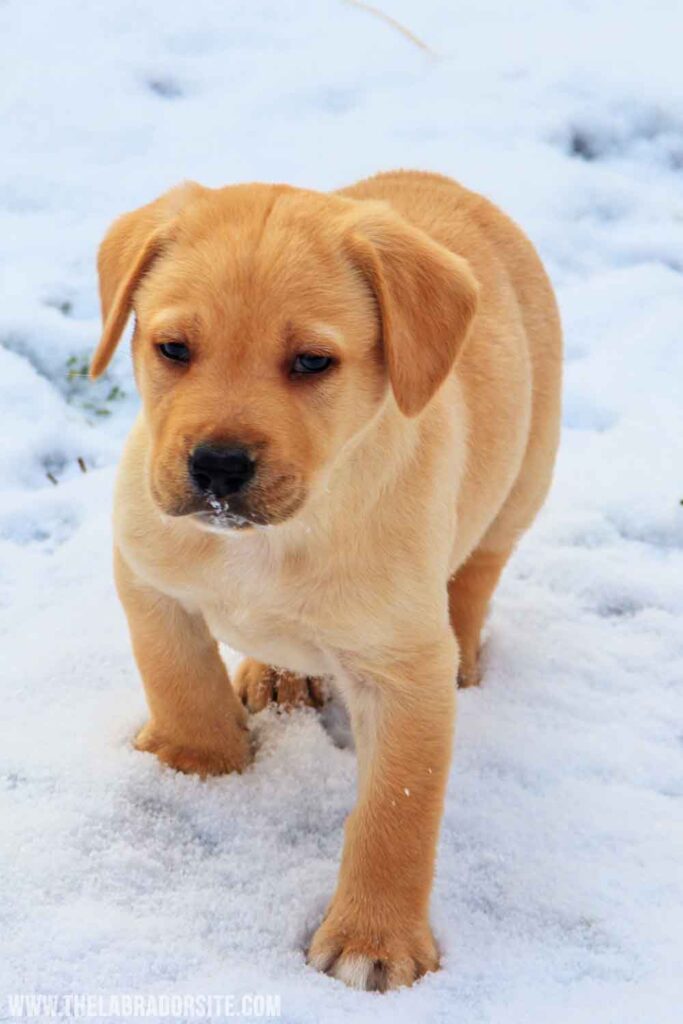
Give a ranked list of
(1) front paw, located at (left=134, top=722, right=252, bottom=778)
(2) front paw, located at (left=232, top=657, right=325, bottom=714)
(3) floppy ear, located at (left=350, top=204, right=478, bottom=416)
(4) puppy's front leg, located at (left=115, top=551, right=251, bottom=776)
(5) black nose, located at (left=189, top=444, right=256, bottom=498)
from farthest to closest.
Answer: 1. (2) front paw, located at (left=232, top=657, right=325, bottom=714)
2. (1) front paw, located at (left=134, top=722, right=252, bottom=778)
3. (4) puppy's front leg, located at (left=115, top=551, right=251, bottom=776)
4. (3) floppy ear, located at (left=350, top=204, right=478, bottom=416)
5. (5) black nose, located at (left=189, top=444, right=256, bottom=498)

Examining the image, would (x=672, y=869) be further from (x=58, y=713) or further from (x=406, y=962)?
(x=58, y=713)

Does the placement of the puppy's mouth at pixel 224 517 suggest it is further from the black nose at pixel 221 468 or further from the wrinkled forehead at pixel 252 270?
the wrinkled forehead at pixel 252 270

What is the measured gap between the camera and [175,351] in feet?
9.57

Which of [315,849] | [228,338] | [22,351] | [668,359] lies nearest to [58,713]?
[315,849]

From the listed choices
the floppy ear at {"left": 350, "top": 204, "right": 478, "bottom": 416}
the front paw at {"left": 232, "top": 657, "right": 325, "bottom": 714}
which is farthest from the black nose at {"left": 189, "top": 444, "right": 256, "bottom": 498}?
the front paw at {"left": 232, "top": 657, "right": 325, "bottom": 714}

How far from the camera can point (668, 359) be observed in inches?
250

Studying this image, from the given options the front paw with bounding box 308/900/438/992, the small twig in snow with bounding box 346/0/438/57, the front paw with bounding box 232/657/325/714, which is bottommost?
the front paw with bounding box 232/657/325/714

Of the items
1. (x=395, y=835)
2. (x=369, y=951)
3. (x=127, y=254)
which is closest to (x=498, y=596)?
(x=395, y=835)

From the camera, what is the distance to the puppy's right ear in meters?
3.11

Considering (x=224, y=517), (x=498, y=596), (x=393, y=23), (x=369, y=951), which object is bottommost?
(x=498, y=596)

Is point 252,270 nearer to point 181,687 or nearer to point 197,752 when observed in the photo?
point 181,687

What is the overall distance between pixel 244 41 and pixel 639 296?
116 inches

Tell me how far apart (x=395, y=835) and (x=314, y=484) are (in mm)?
913

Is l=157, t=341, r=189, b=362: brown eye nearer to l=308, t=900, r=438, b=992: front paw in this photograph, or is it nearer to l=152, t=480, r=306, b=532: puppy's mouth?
l=152, t=480, r=306, b=532: puppy's mouth
